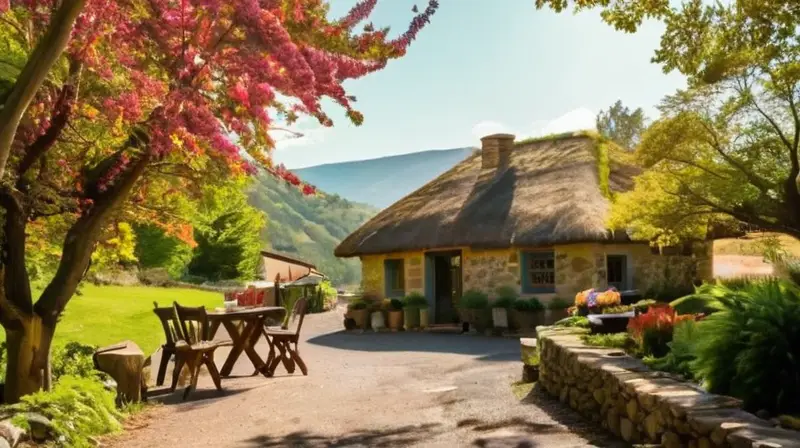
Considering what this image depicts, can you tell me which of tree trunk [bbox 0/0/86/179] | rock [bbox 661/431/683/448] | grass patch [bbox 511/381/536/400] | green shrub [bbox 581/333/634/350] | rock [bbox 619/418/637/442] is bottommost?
grass patch [bbox 511/381/536/400]

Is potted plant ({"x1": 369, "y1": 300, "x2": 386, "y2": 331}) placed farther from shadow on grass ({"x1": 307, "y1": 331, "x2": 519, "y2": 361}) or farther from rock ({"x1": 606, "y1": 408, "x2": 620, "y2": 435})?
rock ({"x1": 606, "y1": 408, "x2": 620, "y2": 435})

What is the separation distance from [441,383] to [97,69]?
5287mm

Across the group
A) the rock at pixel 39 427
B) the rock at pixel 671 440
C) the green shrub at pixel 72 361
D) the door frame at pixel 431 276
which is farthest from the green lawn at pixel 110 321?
the rock at pixel 671 440

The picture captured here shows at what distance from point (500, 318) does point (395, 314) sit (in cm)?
357

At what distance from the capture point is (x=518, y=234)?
17.6 metres

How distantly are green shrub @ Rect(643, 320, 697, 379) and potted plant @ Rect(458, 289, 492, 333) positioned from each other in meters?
11.2

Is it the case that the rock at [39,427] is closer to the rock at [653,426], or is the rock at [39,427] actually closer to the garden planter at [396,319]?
the rock at [653,426]

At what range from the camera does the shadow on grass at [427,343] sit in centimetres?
1279

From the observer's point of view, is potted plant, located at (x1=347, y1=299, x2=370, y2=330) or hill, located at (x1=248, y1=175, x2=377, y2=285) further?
hill, located at (x1=248, y1=175, x2=377, y2=285)

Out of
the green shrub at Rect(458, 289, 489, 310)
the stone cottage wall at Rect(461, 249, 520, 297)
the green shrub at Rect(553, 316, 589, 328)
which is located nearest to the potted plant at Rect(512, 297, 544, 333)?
the green shrub at Rect(458, 289, 489, 310)

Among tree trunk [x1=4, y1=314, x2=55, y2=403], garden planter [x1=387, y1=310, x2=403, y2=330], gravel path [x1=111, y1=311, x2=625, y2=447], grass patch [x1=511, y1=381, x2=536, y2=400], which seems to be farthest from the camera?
garden planter [x1=387, y1=310, x2=403, y2=330]

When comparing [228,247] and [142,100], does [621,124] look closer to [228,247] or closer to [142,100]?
[228,247]

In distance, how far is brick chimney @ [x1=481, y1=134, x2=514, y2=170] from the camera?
2261 centimetres

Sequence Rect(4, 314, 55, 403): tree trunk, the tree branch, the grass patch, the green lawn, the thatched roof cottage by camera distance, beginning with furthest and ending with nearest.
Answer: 1. the thatched roof cottage
2. the green lawn
3. the grass patch
4. the tree branch
5. Rect(4, 314, 55, 403): tree trunk
